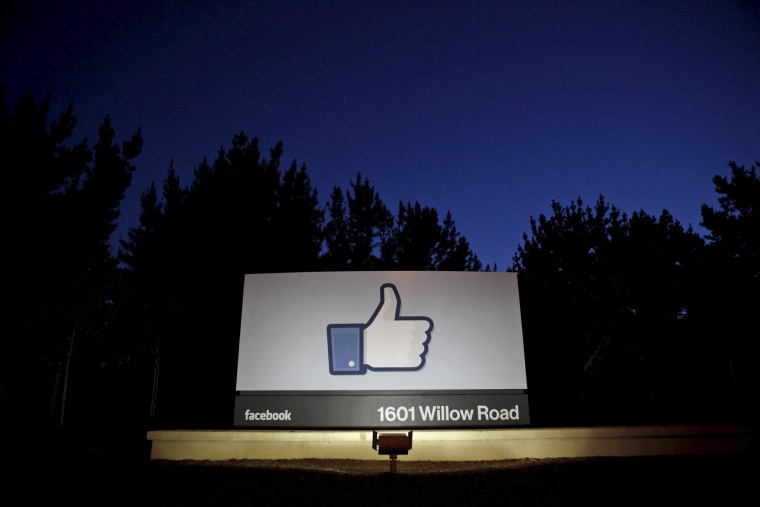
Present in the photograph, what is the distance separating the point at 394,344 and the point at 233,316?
1088 cm

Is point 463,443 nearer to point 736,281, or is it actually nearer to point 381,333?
point 381,333

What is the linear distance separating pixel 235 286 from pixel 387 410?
11.2m

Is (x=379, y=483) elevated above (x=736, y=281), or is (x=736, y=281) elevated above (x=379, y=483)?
(x=736, y=281)

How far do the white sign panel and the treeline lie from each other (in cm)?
645

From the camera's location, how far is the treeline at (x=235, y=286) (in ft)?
41.5

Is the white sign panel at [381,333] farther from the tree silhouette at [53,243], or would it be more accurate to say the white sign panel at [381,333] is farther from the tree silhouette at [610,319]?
the tree silhouette at [610,319]

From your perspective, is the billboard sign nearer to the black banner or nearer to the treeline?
the black banner

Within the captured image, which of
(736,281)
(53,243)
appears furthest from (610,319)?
(53,243)

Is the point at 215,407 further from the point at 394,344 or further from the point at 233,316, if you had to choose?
the point at 394,344

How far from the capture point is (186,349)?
17.8 m

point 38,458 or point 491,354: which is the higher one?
point 491,354

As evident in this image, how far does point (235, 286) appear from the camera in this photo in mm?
17562

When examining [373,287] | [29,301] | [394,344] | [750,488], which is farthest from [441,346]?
[29,301]

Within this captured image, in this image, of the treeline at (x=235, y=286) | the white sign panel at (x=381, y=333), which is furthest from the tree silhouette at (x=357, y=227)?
the white sign panel at (x=381, y=333)
